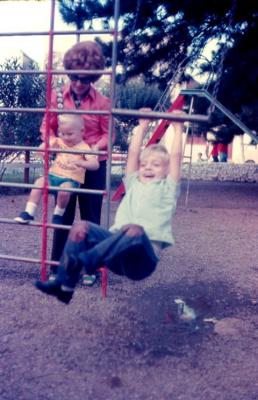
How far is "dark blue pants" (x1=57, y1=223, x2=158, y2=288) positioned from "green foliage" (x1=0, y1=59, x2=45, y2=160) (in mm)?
8952

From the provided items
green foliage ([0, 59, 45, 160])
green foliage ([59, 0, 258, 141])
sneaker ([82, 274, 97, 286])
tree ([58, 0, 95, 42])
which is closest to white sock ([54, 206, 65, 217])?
sneaker ([82, 274, 97, 286])

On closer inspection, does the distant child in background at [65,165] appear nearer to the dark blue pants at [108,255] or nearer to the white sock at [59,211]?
the white sock at [59,211]

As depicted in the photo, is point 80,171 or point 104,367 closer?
point 104,367

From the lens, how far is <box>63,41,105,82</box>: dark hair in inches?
143

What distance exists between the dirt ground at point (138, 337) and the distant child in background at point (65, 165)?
661 mm

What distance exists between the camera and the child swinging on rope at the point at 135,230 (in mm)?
2664

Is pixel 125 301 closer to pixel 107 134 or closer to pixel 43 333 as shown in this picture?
pixel 43 333

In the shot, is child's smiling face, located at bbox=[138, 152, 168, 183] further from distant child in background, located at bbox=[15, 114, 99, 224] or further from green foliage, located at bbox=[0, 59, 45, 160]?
green foliage, located at bbox=[0, 59, 45, 160]

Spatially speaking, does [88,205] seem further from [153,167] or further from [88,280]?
[153,167]

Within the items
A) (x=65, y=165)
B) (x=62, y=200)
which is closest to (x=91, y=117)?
(x=65, y=165)

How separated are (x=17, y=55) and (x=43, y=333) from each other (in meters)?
9.61

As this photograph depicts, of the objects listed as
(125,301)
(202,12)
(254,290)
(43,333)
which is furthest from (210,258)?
(202,12)

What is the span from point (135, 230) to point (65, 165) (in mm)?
1378

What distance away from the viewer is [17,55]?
11.9 metres
